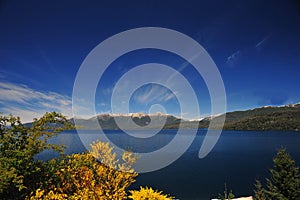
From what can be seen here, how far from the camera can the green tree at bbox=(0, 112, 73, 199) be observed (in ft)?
29.7

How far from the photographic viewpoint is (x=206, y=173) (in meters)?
50.7

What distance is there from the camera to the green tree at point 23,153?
29.7ft

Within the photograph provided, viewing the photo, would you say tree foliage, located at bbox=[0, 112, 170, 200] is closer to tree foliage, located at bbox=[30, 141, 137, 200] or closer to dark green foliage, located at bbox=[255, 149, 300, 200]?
tree foliage, located at bbox=[30, 141, 137, 200]

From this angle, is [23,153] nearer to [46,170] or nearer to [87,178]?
[46,170]

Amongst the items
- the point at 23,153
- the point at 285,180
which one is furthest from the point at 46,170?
the point at 285,180

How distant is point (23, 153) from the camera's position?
30.3ft

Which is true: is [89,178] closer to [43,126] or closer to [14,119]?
[43,126]

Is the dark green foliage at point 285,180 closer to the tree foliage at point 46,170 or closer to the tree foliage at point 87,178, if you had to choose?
the tree foliage at point 87,178

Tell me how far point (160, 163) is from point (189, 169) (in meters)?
10.2

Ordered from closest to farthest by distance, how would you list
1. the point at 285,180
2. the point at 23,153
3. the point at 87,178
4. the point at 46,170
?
the point at 23,153 → the point at 46,170 → the point at 87,178 → the point at 285,180

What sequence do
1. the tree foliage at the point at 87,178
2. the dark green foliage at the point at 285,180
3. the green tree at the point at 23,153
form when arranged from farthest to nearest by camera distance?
the dark green foliage at the point at 285,180 → the tree foliage at the point at 87,178 → the green tree at the point at 23,153

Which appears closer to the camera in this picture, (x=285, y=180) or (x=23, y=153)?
(x=23, y=153)

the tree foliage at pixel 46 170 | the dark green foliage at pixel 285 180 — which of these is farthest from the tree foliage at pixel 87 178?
the dark green foliage at pixel 285 180

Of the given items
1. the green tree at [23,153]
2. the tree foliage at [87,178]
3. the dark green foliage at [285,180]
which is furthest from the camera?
the dark green foliage at [285,180]
